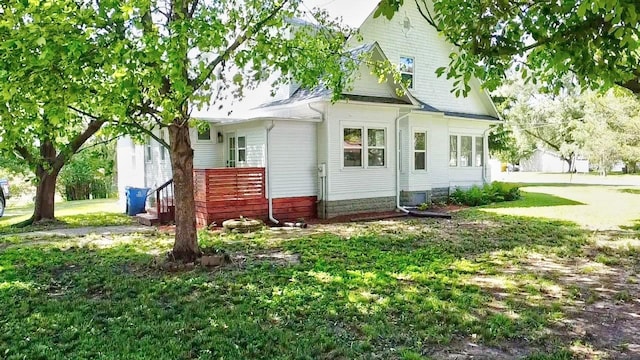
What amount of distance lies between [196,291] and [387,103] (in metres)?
9.23

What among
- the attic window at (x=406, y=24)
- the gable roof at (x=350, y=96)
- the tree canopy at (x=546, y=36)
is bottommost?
the tree canopy at (x=546, y=36)

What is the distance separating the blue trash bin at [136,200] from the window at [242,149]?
355cm

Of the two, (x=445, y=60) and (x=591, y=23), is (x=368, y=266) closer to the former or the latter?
(x=591, y=23)

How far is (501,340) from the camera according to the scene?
4203 mm

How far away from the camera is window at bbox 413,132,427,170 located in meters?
16.5

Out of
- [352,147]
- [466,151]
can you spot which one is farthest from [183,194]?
[466,151]

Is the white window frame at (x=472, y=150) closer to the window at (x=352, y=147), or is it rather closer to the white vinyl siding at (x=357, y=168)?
the white vinyl siding at (x=357, y=168)

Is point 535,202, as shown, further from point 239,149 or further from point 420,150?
point 239,149

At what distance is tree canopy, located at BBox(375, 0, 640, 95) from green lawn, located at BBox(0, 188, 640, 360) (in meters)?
2.50

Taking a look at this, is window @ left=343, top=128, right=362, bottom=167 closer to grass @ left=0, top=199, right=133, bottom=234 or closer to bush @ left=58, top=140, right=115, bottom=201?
grass @ left=0, top=199, right=133, bottom=234

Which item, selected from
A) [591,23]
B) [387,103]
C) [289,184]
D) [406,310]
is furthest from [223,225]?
[591,23]

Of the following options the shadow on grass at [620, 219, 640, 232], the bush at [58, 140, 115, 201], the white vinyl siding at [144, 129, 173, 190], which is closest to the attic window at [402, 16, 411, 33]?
Answer: the white vinyl siding at [144, 129, 173, 190]

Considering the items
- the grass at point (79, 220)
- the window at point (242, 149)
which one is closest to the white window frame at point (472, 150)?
the window at point (242, 149)

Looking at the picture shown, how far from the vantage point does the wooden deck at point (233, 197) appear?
1163 centimetres
